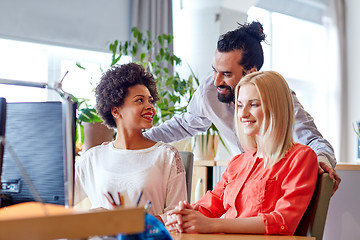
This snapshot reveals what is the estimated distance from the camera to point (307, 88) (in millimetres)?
6648

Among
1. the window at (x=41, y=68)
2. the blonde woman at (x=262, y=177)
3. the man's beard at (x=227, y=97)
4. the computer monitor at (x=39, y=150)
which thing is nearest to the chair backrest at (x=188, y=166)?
the blonde woman at (x=262, y=177)

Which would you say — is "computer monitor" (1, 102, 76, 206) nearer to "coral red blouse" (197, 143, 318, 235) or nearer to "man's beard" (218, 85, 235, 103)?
"coral red blouse" (197, 143, 318, 235)

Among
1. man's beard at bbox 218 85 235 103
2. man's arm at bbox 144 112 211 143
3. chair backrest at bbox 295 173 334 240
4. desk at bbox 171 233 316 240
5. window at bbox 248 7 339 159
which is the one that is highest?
window at bbox 248 7 339 159

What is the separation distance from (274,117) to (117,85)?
686 mm

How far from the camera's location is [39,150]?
3.77 ft

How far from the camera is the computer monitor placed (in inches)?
44.7

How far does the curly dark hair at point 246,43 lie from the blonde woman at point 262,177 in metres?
0.60

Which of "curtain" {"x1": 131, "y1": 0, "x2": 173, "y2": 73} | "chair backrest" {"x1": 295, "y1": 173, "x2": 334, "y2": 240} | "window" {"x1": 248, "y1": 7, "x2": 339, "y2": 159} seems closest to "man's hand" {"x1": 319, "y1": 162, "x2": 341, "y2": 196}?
"chair backrest" {"x1": 295, "y1": 173, "x2": 334, "y2": 240}

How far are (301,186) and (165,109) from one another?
1.94m

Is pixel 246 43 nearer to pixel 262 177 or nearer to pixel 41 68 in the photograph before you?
pixel 262 177

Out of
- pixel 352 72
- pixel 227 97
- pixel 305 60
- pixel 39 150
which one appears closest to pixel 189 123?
pixel 227 97

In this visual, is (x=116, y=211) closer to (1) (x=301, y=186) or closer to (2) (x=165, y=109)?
(1) (x=301, y=186)

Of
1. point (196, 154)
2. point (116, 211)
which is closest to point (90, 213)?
point (116, 211)

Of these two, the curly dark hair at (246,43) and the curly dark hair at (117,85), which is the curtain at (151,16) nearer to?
the curly dark hair at (246,43)
